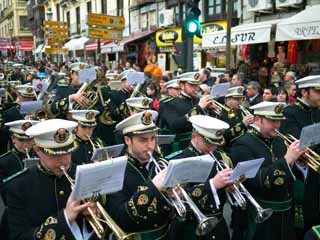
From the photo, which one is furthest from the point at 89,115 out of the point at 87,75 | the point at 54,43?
the point at 54,43

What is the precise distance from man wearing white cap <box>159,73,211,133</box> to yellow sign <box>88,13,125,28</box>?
687 cm

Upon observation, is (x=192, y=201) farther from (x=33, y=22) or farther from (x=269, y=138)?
(x=33, y=22)

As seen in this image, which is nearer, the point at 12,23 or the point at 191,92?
the point at 191,92

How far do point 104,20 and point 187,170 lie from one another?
1112cm

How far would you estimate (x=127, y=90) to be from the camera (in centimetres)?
843

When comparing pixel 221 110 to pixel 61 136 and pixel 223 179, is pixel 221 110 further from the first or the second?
pixel 61 136

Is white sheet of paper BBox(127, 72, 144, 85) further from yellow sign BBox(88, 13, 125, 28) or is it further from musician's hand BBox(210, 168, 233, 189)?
musician's hand BBox(210, 168, 233, 189)

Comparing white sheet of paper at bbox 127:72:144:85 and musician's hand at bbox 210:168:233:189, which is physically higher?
white sheet of paper at bbox 127:72:144:85

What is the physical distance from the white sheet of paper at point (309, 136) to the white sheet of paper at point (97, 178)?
1843mm

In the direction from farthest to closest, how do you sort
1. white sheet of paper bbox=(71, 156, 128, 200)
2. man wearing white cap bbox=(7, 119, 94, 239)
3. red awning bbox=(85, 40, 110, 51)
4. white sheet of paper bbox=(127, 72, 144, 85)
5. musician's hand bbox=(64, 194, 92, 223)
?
red awning bbox=(85, 40, 110, 51) → white sheet of paper bbox=(127, 72, 144, 85) → man wearing white cap bbox=(7, 119, 94, 239) → musician's hand bbox=(64, 194, 92, 223) → white sheet of paper bbox=(71, 156, 128, 200)

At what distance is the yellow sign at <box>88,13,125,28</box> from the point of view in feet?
42.6

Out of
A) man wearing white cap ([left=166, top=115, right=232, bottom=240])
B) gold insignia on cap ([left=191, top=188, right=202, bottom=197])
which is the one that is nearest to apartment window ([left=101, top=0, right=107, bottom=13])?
man wearing white cap ([left=166, top=115, right=232, bottom=240])

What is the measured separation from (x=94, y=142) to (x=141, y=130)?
75.8 inches

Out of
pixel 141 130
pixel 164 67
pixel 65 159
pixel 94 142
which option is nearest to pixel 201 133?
pixel 141 130
